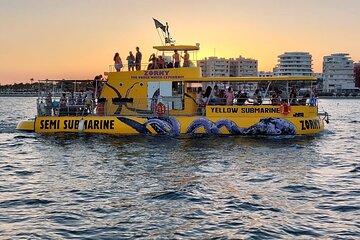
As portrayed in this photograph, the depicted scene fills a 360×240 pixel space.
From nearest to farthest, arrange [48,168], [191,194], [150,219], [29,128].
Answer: [150,219] < [191,194] < [48,168] < [29,128]

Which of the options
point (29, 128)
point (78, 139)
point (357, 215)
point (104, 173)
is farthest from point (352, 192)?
point (29, 128)

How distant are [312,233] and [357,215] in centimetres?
188

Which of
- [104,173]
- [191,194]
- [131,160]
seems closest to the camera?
[191,194]

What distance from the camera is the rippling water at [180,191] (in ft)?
32.5

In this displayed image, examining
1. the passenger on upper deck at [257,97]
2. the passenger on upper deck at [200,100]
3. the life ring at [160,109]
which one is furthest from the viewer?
the passenger on upper deck at [200,100]

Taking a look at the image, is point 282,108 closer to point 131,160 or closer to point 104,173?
point 131,160

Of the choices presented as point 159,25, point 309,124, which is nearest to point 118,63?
point 159,25

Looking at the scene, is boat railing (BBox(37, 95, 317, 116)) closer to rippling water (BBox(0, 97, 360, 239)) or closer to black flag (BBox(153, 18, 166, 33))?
black flag (BBox(153, 18, 166, 33))

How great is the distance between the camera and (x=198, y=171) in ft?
53.0

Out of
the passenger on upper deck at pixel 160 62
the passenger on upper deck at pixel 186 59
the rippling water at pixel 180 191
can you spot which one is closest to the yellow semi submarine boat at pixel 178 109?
the passenger on upper deck at pixel 160 62

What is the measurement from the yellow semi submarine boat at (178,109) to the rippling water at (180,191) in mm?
3296

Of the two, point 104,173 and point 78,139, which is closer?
point 104,173

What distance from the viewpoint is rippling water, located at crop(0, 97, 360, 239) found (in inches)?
390

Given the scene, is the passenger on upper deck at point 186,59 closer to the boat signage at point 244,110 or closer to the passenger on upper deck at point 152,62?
the passenger on upper deck at point 152,62
